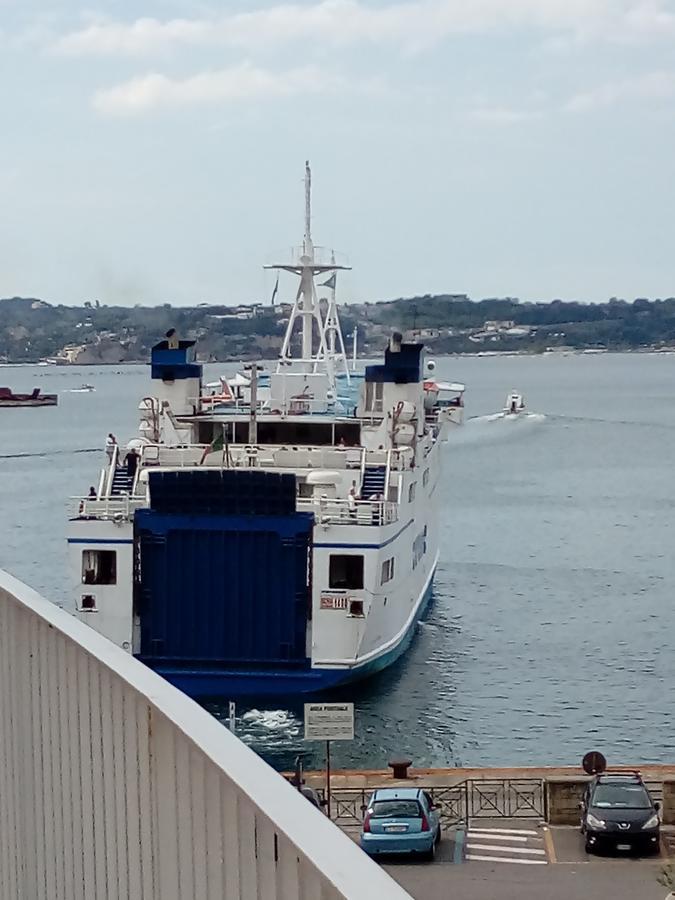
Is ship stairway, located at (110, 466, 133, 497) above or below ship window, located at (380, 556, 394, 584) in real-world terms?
above

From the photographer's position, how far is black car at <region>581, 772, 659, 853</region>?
58.7 feet

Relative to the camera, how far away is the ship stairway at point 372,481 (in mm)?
32562

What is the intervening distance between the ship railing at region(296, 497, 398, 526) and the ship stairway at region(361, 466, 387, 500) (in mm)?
1501

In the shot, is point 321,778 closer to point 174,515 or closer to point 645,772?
point 645,772

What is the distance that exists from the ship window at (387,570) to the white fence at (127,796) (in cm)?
2374

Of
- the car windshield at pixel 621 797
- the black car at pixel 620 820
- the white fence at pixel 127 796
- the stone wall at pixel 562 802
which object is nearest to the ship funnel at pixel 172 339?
the stone wall at pixel 562 802

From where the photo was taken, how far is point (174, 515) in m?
30.2

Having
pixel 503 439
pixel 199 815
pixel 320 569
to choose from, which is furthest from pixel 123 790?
pixel 503 439

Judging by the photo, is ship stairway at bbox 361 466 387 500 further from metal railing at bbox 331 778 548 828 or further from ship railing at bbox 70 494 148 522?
metal railing at bbox 331 778 548 828

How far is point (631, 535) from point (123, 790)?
57.0 m

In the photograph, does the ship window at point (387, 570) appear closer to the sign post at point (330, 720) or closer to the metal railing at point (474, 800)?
the metal railing at point (474, 800)

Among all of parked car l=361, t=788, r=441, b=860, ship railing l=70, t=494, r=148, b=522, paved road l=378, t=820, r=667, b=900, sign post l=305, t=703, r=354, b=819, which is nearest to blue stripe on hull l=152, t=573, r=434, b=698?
ship railing l=70, t=494, r=148, b=522

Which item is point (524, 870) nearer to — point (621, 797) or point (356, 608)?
point (621, 797)

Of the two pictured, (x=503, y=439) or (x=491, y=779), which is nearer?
(x=491, y=779)
